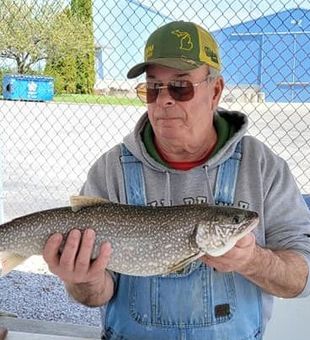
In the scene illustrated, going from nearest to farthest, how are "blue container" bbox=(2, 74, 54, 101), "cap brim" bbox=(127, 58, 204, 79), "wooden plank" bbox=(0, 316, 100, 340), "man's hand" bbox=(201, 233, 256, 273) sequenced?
"man's hand" bbox=(201, 233, 256, 273) → "cap brim" bbox=(127, 58, 204, 79) → "wooden plank" bbox=(0, 316, 100, 340) → "blue container" bbox=(2, 74, 54, 101)

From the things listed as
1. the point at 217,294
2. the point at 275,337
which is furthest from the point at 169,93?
the point at 275,337

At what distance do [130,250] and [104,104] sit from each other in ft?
24.7

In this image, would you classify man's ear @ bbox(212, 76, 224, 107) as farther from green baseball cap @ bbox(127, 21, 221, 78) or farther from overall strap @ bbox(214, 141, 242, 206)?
overall strap @ bbox(214, 141, 242, 206)

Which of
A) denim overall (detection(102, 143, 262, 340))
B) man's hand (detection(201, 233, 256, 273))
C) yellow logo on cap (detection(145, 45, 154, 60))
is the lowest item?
denim overall (detection(102, 143, 262, 340))

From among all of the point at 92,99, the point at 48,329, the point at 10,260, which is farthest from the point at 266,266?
the point at 92,99

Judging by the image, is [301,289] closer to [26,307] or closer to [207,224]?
[207,224]

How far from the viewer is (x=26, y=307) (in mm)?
4516

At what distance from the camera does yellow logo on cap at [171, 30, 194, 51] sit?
1.83 meters

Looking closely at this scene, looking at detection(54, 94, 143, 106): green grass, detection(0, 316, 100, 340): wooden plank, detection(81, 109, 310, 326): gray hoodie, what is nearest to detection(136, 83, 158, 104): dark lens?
Answer: detection(81, 109, 310, 326): gray hoodie

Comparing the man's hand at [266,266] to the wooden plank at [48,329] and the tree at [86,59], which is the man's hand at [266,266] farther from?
the tree at [86,59]

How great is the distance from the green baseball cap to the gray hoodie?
254 mm

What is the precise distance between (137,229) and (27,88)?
8.52m

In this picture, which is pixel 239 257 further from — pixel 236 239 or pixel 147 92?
pixel 147 92

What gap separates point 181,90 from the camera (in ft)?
5.98
